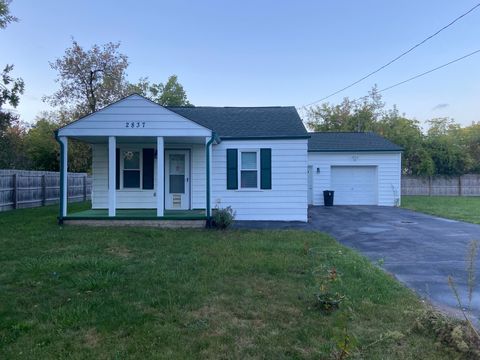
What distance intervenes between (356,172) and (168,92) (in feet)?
66.0

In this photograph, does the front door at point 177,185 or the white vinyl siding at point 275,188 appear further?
the front door at point 177,185

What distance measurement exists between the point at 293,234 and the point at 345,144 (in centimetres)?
1164

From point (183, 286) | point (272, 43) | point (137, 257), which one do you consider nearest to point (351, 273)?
point (183, 286)

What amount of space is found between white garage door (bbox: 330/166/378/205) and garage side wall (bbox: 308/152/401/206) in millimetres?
301

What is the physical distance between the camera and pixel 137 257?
677cm

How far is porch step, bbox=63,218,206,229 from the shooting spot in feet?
34.1

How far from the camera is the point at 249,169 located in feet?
42.0

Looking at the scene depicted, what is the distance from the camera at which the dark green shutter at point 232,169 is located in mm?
12703

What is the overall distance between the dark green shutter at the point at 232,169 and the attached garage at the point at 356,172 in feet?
24.5

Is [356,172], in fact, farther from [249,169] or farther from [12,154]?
[12,154]

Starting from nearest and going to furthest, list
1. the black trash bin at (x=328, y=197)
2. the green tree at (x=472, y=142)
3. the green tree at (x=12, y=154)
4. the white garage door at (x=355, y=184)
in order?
the black trash bin at (x=328, y=197), the white garage door at (x=355, y=184), the green tree at (x=12, y=154), the green tree at (x=472, y=142)

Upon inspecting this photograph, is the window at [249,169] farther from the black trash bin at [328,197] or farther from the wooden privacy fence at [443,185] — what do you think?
the wooden privacy fence at [443,185]

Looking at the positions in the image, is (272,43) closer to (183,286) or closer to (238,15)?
(238,15)

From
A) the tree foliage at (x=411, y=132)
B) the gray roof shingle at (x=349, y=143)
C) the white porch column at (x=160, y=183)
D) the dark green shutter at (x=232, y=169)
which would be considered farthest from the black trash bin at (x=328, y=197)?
the tree foliage at (x=411, y=132)
